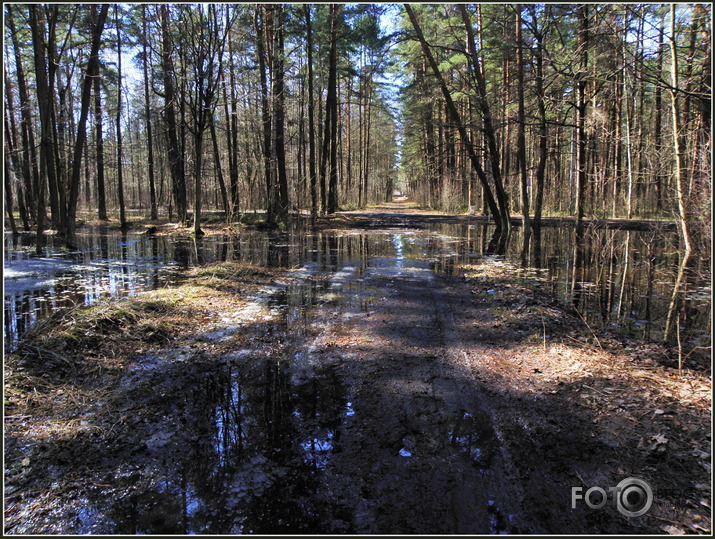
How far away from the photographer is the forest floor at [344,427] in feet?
8.14

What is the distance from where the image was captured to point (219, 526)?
7.77ft

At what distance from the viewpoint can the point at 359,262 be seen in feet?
39.1

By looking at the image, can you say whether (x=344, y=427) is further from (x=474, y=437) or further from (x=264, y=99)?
(x=264, y=99)

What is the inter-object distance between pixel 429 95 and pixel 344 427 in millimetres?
18795

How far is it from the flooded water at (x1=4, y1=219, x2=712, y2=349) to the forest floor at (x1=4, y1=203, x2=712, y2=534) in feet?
5.35

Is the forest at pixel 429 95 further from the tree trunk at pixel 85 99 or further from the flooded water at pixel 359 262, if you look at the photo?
the flooded water at pixel 359 262

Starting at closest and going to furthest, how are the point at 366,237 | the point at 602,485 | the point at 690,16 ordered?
the point at 602,485 → the point at 690,16 → the point at 366,237

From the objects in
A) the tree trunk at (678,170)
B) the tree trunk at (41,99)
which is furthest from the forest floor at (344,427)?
the tree trunk at (41,99)

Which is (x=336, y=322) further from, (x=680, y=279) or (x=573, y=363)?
(x=680, y=279)

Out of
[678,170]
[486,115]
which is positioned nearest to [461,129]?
[486,115]

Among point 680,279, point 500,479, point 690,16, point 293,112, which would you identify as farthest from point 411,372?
point 293,112

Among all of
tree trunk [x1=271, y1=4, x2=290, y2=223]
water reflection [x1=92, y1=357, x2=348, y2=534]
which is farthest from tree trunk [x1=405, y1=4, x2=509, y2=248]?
water reflection [x1=92, y1=357, x2=348, y2=534]

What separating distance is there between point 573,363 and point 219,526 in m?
3.97

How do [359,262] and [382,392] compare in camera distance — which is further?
[359,262]
